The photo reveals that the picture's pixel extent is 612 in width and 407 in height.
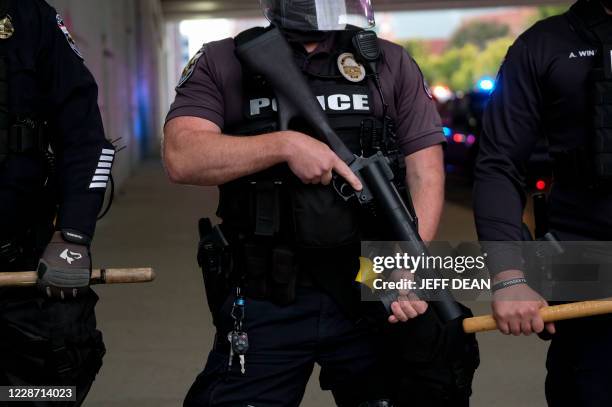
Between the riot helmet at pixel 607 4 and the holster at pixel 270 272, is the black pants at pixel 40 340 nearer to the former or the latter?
the holster at pixel 270 272

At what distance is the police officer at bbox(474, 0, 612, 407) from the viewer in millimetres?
2539

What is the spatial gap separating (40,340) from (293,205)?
0.79 meters

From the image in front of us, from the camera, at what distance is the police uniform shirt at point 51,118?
8.60 ft

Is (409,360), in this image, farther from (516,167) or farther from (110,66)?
(110,66)

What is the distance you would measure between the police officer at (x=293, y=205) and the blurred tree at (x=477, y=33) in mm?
134915

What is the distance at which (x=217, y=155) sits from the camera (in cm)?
249

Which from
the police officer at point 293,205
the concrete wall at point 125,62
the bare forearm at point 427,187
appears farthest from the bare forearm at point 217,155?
the concrete wall at point 125,62

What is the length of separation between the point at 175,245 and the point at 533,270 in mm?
6846

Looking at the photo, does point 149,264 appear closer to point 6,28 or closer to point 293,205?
point 6,28

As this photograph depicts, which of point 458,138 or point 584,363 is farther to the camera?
point 458,138

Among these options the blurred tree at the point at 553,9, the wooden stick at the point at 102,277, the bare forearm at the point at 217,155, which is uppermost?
the blurred tree at the point at 553,9

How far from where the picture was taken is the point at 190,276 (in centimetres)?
770

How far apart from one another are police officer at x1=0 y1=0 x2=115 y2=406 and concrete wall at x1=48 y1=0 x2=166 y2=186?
23.5 feet

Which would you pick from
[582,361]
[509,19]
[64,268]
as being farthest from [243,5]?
[509,19]
